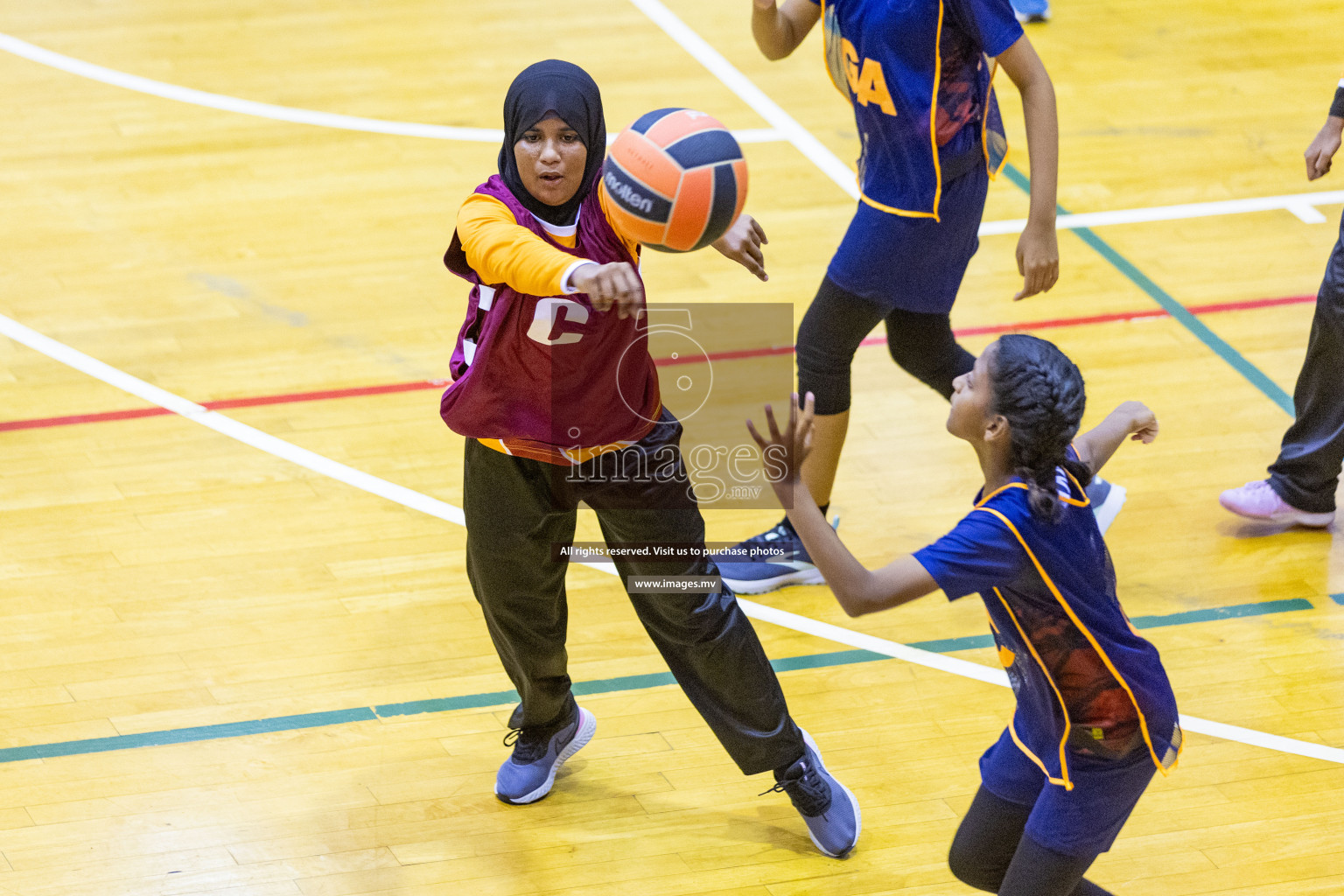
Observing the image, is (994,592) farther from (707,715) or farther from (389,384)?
(389,384)

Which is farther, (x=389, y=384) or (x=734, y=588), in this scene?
(x=389, y=384)

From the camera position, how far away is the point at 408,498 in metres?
4.88

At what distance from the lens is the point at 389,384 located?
18.0 feet

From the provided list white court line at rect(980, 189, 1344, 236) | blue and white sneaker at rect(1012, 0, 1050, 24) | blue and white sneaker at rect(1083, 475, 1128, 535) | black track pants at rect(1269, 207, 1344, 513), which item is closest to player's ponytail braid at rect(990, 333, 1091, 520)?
blue and white sneaker at rect(1083, 475, 1128, 535)

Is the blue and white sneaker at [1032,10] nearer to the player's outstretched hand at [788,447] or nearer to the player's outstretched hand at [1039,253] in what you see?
the player's outstretched hand at [1039,253]

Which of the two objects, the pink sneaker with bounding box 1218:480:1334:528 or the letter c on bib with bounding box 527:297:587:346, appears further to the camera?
the pink sneaker with bounding box 1218:480:1334:528

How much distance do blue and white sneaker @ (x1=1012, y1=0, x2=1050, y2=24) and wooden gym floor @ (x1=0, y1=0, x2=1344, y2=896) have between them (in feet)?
2.25

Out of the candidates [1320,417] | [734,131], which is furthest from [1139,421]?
[734,131]

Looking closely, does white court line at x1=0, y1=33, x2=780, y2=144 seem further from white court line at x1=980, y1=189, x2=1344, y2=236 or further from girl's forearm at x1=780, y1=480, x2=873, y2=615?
girl's forearm at x1=780, y1=480, x2=873, y2=615

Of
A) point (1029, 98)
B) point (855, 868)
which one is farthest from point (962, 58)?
point (855, 868)

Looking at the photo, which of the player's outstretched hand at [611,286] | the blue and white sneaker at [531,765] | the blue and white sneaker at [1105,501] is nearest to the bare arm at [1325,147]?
the blue and white sneaker at [1105,501]

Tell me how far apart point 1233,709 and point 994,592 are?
1643 mm

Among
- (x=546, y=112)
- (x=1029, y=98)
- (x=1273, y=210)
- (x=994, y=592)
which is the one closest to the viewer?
(x=994, y=592)

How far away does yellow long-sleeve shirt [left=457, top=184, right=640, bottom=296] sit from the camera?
2922mm
